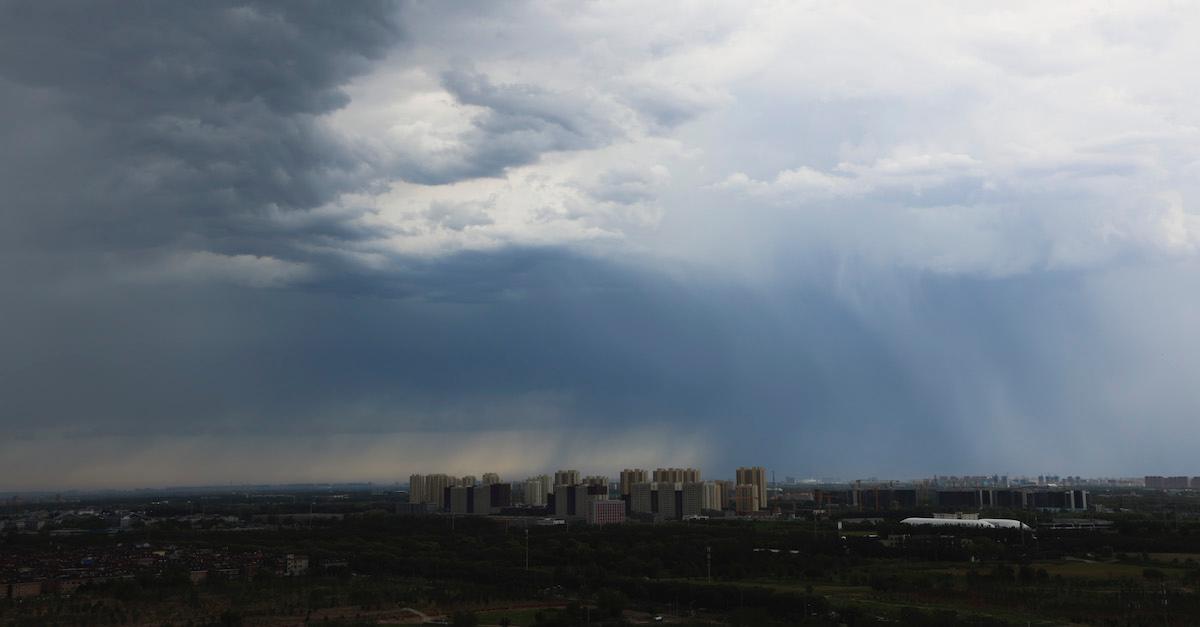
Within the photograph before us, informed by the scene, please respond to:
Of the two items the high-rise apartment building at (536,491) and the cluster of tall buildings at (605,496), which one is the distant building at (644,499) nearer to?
the cluster of tall buildings at (605,496)

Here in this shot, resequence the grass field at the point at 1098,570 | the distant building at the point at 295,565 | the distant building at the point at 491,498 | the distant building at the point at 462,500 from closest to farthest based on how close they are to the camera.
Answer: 1. the grass field at the point at 1098,570
2. the distant building at the point at 295,565
3. the distant building at the point at 491,498
4. the distant building at the point at 462,500

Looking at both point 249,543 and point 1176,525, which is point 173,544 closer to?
Result: point 249,543

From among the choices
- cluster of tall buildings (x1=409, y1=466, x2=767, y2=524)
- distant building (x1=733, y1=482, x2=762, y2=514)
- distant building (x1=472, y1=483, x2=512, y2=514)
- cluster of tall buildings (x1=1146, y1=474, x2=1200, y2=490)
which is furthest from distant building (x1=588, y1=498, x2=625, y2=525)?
cluster of tall buildings (x1=1146, y1=474, x2=1200, y2=490)

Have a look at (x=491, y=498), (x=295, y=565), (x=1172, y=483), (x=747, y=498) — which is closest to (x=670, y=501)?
(x=747, y=498)

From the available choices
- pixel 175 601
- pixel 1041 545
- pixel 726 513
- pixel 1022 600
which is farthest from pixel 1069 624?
pixel 726 513

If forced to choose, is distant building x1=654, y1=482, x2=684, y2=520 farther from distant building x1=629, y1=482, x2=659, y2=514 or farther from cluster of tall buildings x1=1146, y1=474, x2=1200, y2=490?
cluster of tall buildings x1=1146, y1=474, x2=1200, y2=490

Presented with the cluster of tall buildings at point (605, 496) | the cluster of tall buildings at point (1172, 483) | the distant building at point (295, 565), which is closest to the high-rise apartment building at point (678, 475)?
the cluster of tall buildings at point (605, 496)

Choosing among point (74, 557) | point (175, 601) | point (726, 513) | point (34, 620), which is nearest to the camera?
point (34, 620)

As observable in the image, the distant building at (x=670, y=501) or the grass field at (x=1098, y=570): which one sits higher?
the grass field at (x=1098, y=570)
